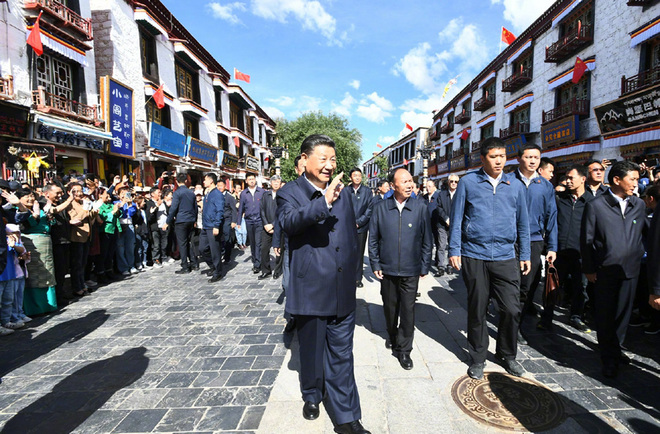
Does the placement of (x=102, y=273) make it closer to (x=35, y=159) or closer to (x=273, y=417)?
(x=35, y=159)

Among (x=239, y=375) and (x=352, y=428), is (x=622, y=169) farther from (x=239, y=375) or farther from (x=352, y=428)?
(x=239, y=375)

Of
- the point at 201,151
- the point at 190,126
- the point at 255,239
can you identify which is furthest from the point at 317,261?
the point at 190,126

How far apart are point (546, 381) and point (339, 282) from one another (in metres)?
2.23

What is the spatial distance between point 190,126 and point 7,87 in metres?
11.6

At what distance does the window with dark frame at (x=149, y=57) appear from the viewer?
1478cm

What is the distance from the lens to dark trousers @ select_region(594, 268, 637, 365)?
3062mm

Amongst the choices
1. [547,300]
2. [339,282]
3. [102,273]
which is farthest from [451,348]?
[102,273]

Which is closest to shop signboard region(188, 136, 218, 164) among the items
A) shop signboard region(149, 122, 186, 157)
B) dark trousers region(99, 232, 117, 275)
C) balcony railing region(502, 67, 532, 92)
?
shop signboard region(149, 122, 186, 157)

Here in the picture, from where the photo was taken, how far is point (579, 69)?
520 inches

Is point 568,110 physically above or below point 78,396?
above

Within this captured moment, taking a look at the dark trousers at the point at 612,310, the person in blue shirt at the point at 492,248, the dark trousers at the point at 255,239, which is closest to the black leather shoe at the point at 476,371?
the person in blue shirt at the point at 492,248

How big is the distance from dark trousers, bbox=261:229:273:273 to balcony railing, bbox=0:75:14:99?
7679 millimetres

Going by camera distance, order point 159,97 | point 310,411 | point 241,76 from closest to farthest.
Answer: point 310,411 → point 159,97 → point 241,76

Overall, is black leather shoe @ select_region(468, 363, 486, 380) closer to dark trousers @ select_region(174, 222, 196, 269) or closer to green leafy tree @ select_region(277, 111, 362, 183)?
dark trousers @ select_region(174, 222, 196, 269)
